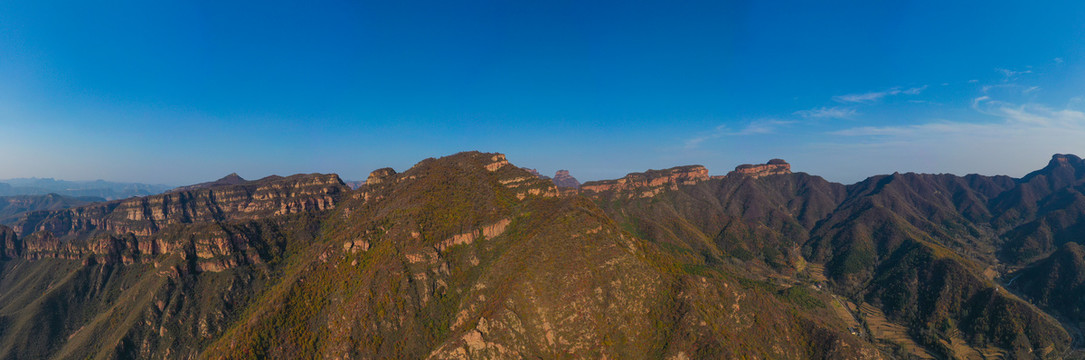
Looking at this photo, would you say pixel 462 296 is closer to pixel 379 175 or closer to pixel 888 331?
pixel 379 175

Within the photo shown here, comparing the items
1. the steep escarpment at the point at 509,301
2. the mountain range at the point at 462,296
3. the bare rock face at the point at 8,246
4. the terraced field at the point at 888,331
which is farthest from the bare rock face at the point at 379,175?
the terraced field at the point at 888,331

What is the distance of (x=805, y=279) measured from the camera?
620 feet

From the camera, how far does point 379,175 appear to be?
572 ft

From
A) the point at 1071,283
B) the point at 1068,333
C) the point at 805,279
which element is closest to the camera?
the point at 1068,333

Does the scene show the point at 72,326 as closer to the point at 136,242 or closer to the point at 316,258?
Answer: the point at 136,242

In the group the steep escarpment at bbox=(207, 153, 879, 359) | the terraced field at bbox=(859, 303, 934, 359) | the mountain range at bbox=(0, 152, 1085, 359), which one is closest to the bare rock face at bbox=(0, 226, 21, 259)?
the mountain range at bbox=(0, 152, 1085, 359)

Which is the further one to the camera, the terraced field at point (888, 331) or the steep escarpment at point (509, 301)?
the terraced field at point (888, 331)

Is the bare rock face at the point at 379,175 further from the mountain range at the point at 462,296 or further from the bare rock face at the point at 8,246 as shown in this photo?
the bare rock face at the point at 8,246

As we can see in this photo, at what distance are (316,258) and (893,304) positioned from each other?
237 meters

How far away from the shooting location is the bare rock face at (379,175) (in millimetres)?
173125

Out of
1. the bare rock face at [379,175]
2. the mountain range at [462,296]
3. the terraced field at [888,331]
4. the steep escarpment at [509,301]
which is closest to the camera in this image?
the steep escarpment at [509,301]

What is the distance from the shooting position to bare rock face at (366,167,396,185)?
173125mm

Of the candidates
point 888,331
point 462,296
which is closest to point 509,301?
point 462,296

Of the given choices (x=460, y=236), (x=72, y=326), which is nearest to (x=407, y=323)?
(x=460, y=236)
